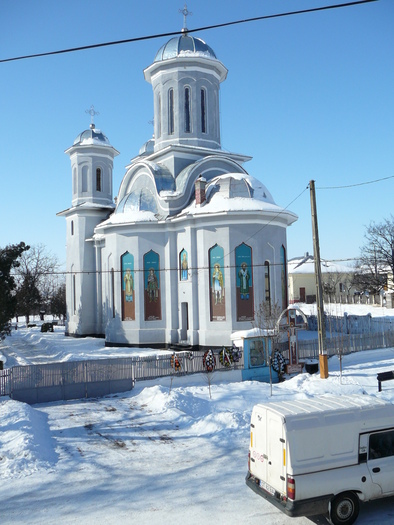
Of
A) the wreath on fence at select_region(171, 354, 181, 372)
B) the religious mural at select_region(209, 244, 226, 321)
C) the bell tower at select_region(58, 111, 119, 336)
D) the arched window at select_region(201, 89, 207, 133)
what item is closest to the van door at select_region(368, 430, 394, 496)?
the wreath on fence at select_region(171, 354, 181, 372)

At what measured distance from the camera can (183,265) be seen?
26.2 meters

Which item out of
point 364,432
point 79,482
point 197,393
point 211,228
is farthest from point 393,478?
point 211,228

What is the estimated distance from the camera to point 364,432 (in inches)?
287

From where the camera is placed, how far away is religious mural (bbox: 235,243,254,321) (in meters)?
24.3

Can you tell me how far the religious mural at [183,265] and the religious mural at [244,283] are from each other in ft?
9.26

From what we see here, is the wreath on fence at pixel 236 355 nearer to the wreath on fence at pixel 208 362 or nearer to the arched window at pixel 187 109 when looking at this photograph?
the wreath on fence at pixel 208 362

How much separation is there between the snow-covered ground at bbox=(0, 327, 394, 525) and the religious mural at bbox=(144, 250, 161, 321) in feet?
30.4

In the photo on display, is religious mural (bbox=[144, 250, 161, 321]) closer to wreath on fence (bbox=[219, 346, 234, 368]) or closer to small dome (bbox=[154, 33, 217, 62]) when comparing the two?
wreath on fence (bbox=[219, 346, 234, 368])

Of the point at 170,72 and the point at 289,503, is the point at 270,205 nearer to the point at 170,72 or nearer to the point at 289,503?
the point at 170,72

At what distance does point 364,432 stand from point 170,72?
2601 cm

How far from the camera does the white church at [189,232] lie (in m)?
24.6

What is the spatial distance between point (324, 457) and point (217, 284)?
17.8 metres

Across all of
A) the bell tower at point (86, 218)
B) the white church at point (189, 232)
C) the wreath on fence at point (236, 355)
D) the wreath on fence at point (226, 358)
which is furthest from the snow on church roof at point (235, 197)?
the bell tower at point (86, 218)

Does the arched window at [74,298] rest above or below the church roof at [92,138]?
below
